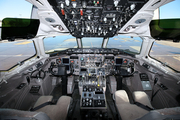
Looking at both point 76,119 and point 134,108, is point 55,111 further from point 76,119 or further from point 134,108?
point 134,108

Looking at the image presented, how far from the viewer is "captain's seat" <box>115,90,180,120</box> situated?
0.78 m

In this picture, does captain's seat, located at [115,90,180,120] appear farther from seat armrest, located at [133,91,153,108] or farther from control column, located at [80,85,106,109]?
control column, located at [80,85,106,109]

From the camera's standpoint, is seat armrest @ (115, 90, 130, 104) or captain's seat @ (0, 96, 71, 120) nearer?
captain's seat @ (0, 96, 71, 120)

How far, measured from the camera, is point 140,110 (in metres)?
1.72

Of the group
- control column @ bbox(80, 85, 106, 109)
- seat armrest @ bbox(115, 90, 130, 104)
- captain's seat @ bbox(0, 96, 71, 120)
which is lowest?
control column @ bbox(80, 85, 106, 109)

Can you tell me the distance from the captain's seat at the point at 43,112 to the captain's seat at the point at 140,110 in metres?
1.14

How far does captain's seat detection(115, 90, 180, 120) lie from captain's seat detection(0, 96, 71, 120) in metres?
1.14

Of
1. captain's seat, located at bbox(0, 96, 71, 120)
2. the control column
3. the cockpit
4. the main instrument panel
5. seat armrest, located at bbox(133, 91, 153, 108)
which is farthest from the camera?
the main instrument panel

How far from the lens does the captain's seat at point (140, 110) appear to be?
778mm

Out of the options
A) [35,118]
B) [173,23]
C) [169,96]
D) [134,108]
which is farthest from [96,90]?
[173,23]

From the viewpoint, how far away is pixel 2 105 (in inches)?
78.6

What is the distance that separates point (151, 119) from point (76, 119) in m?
2.32

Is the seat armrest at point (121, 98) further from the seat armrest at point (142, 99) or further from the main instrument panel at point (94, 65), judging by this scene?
the main instrument panel at point (94, 65)

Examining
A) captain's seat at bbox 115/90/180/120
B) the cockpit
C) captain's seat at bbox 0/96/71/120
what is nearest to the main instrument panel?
the cockpit
